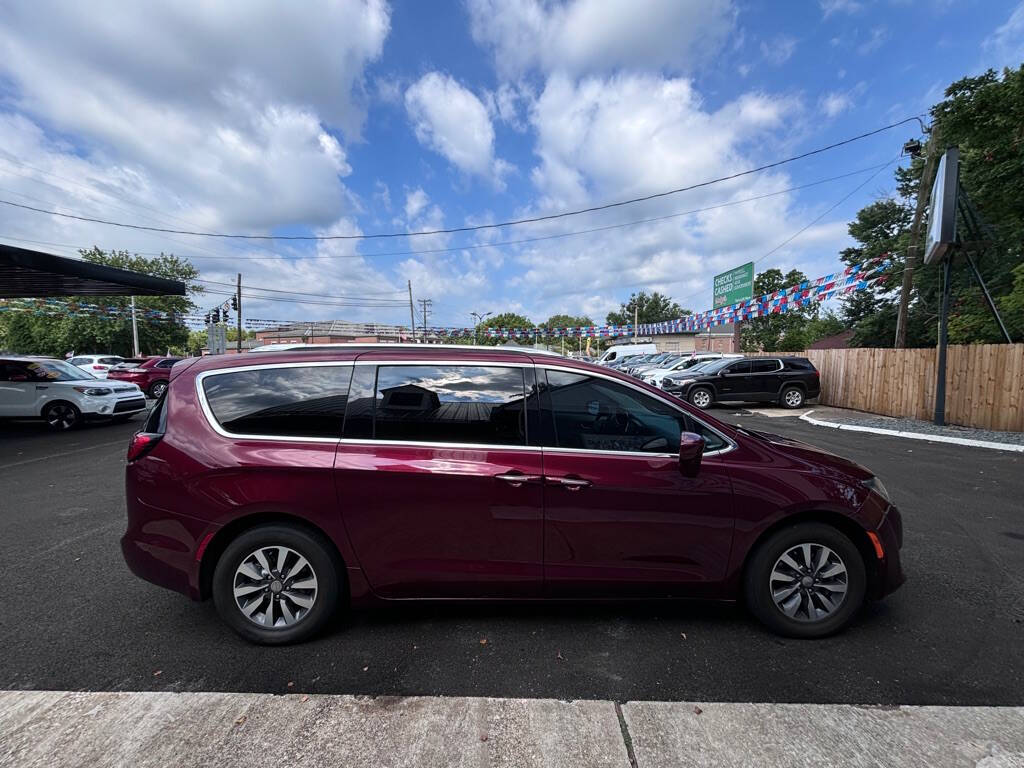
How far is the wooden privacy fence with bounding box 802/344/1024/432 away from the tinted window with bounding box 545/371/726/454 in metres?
11.0

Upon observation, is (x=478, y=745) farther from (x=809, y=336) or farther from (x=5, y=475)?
(x=809, y=336)

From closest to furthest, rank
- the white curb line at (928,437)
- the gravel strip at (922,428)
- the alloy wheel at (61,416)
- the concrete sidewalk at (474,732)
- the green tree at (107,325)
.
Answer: the concrete sidewalk at (474,732)
the white curb line at (928,437)
the gravel strip at (922,428)
the alloy wheel at (61,416)
the green tree at (107,325)

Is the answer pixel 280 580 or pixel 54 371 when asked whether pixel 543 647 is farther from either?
pixel 54 371

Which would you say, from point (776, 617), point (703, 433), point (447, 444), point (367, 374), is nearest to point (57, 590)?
point (367, 374)

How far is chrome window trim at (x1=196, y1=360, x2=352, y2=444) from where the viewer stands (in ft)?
8.87

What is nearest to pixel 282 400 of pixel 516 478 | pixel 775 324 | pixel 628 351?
pixel 516 478

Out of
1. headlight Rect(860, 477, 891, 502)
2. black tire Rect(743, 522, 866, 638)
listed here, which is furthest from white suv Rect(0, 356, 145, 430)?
headlight Rect(860, 477, 891, 502)

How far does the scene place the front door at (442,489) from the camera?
2.63m

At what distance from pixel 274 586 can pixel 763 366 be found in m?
15.3

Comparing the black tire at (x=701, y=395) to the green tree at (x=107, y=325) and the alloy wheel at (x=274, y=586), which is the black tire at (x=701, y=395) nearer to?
the alloy wheel at (x=274, y=586)

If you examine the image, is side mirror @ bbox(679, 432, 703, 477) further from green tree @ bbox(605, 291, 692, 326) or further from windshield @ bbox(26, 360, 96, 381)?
green tree @ bbox(605, 291, 692, 326)

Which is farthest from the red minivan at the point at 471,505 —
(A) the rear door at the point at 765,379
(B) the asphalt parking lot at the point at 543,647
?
A: (A) the rear door at the point at 765,379

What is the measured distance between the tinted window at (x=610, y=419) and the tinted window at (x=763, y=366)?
13608 mm

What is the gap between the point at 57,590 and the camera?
334 centimetres
